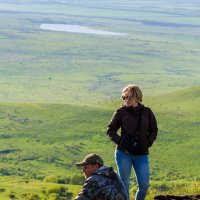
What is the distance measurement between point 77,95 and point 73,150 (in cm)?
7479

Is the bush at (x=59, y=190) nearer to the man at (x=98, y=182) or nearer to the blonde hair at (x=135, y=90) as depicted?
the blonde hair at (x=135, y=90)

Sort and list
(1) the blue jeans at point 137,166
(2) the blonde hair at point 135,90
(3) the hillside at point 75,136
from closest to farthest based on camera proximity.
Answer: (2) the blonde hair at point 135,90 < (1) the blue jeans at point 137,166 < (3) the hillside at point 75,136

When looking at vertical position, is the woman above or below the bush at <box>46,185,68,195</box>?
above

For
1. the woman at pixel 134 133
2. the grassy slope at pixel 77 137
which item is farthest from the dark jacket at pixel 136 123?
the grassy slope at pixel 77 137

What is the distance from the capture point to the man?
334 inches

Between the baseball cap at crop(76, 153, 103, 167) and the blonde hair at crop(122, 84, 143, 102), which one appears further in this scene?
the blonde hair at crop(122, 84, 143, 102)

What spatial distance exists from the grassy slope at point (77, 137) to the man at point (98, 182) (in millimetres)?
80088

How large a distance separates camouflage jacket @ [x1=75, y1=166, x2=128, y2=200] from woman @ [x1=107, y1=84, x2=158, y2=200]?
169cm

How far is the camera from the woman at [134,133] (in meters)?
10.3

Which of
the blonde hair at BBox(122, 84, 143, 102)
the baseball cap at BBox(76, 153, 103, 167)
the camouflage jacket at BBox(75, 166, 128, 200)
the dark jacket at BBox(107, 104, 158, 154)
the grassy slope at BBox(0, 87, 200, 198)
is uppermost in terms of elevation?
the blonde hair at BBox(122, 84, 143, 102)

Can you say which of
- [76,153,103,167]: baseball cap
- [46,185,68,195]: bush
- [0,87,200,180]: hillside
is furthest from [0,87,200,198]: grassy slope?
[76,153,103,167]: baseball cap

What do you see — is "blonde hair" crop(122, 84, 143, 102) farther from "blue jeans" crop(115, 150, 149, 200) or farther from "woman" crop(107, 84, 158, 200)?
"blue jeans" crop(115, 150, 149, 200)

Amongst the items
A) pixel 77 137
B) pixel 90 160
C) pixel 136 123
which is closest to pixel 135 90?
pixel 136 123

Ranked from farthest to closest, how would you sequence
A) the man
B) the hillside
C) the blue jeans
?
the hillside
the blue jeans
the man
